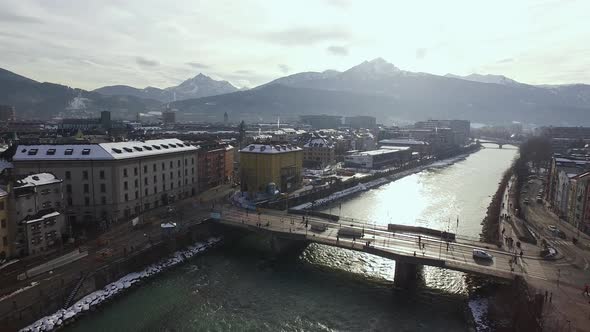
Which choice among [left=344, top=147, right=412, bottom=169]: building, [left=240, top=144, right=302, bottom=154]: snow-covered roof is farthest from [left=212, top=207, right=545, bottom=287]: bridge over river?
[left=344, top=147, right=412, bottom=169]: building

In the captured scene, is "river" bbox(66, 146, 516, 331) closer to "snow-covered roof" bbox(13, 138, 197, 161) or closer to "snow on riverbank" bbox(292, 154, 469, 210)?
"snow-covered roof" bbox(13, 138, 197, 161)

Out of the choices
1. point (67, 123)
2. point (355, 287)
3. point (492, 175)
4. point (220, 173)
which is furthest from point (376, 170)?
point (67, 123)

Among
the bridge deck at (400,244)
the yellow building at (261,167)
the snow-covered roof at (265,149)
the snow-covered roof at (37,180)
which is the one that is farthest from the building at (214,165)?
the snow-covered roof at (37,180)

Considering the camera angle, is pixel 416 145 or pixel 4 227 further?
pixel 416 145

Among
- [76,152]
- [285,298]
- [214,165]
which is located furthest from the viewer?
[214,165]

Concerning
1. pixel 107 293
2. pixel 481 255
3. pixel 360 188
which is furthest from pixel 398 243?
pixel 360 188

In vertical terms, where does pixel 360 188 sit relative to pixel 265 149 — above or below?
below

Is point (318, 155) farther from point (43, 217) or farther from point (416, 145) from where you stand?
point (43, 217)
